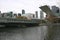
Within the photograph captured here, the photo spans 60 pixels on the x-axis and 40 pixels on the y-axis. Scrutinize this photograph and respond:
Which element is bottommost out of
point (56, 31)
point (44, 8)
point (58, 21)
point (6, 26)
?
point (6, 26)

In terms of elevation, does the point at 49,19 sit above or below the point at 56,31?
above

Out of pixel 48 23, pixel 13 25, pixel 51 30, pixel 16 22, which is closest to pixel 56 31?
pixel 51 30

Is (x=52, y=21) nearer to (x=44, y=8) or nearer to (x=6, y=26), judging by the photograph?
(x=44, y=8)

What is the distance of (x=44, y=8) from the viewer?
1332 mm

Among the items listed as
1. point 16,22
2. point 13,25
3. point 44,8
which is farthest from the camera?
point 13,25

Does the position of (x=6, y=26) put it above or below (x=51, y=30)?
below

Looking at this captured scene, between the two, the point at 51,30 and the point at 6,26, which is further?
the point at 6,26

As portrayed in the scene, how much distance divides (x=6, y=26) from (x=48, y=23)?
23683mm

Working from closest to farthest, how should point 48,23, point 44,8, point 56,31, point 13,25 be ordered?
1. point 44,8
2. point 48,23
3. point 56,31
4. point 13,25

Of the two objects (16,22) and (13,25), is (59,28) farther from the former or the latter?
(13,25)

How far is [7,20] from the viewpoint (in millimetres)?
23812

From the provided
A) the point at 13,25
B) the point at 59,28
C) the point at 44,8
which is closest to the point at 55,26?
the point at 59,28

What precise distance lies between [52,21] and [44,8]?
146mm

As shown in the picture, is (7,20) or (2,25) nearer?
(7,20)
